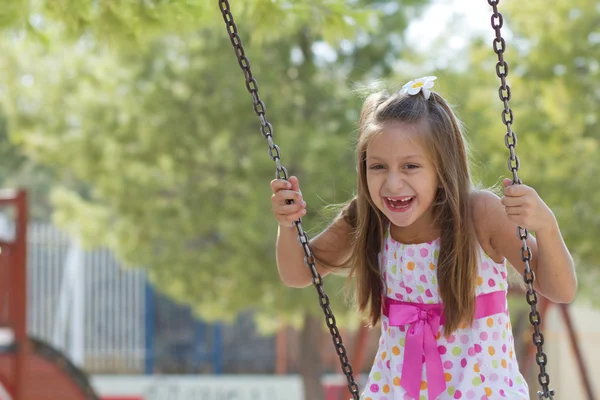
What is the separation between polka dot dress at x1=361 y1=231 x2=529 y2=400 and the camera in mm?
2373

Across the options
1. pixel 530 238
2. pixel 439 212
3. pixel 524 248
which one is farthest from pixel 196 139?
pixel 524 248

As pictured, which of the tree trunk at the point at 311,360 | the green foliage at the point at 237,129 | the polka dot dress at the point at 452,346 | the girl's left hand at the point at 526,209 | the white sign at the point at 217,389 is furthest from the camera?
the white sign at the point at 217,389

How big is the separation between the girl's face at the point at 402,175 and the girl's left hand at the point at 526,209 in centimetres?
23

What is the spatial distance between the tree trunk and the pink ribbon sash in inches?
284

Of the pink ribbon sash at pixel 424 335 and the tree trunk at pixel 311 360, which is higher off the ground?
the tree trunk at pixel 311 360

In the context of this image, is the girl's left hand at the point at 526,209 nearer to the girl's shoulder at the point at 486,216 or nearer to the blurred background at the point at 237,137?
the girl's shoulder at the point at 486,216

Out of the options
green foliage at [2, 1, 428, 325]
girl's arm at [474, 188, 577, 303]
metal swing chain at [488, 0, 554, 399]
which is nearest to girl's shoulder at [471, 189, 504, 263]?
girl's arm at [474, 188, 577, 303]

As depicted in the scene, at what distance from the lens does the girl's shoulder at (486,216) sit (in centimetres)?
244

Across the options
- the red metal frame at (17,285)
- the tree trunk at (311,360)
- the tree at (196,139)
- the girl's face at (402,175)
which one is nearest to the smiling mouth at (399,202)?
the girl's face at (402,175)

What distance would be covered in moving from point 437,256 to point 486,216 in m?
0.17

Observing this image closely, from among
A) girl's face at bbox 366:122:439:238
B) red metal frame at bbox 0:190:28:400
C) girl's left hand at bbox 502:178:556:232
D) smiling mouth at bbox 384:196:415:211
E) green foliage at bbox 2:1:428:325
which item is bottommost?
girl's left hand at bbox 502:178:556:232

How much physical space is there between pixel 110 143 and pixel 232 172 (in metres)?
1.12

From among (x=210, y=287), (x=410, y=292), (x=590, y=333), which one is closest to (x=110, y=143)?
(x=210, y=287)

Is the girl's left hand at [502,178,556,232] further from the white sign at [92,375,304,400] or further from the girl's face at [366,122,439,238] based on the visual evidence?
the white sign at [92,375,304,400]
